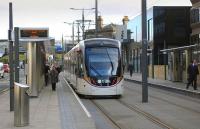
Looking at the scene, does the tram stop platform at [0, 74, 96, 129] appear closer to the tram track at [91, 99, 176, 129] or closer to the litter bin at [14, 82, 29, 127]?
the litter bin at [14, 82, 29, 127]

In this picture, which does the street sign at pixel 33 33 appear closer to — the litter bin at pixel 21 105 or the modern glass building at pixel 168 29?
the litter bin at pixel 21 105

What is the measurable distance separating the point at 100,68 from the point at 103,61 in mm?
464

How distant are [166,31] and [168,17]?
1612mm

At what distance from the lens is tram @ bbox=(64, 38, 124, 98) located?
3017cm

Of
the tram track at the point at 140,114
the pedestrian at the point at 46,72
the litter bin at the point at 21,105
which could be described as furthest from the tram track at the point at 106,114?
the pedestrian at the point at 46,72

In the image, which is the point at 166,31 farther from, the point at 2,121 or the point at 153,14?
the point at 2,121

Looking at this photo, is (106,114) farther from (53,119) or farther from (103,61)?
(103,61)

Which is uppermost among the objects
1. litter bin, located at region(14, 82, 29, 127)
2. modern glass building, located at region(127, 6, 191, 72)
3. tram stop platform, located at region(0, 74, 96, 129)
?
modern glass building, located at region(127, 6, 191, 72)

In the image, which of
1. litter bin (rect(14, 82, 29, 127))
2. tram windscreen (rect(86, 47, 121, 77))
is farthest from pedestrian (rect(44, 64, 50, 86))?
litter bin (rect(14, 82, 29, 127))

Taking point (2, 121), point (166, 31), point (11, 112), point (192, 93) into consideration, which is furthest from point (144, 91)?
point (166, 31)

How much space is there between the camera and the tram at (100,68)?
30172 millimetres

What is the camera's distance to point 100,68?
30.7m

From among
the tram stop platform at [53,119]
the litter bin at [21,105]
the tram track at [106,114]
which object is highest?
the litter bin at [21,105]

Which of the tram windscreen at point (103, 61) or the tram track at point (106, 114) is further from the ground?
the tram windscreen at point (103, 61)
